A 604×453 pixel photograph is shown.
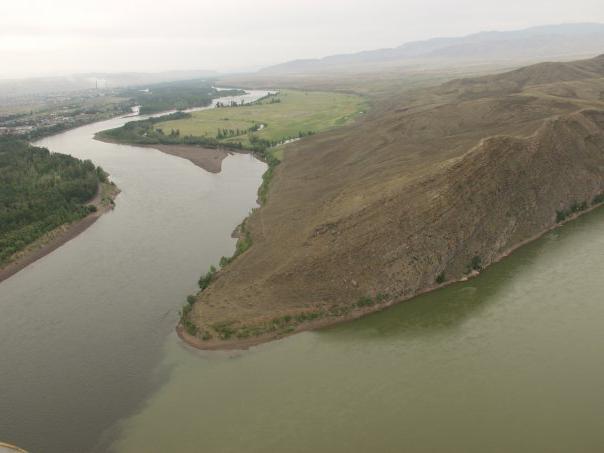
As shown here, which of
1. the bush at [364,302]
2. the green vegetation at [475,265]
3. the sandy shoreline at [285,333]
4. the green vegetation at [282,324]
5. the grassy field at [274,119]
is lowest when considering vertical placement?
the sandy shoreline at [285,333]

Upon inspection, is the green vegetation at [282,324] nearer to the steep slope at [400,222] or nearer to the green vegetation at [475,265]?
the steep slope at [400,222]

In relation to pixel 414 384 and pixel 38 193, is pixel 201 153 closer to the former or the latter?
pixel 38 193

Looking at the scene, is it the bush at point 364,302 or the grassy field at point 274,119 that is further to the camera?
the grassy field at point 274,119

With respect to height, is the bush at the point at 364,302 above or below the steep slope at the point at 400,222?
below

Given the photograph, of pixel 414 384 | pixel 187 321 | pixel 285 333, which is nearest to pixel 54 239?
pixel 187 321

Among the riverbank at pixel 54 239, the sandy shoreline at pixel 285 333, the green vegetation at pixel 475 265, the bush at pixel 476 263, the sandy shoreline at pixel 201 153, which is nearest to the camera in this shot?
the sandy shoreline at pixel 285 333

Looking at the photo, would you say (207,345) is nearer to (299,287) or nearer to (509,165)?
(299,287)

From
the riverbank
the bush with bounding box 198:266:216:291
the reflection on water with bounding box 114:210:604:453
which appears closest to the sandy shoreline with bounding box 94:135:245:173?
the riverbank

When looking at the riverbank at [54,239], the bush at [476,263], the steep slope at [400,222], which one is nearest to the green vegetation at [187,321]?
the steep slope at [400,222]
